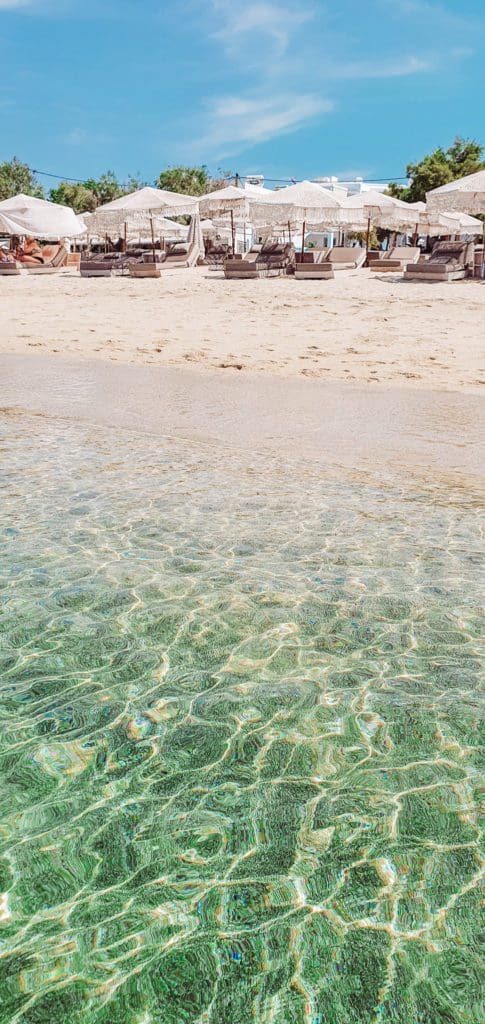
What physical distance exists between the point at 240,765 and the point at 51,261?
24.4m

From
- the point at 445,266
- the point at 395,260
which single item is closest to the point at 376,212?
the point at 395,260

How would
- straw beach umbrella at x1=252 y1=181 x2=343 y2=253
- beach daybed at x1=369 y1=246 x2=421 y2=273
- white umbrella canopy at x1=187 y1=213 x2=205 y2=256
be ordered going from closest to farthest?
beach daybed at x1=369 y1=246 x2=421 y2=273 → straw beach umbrella at x1=252 y1=181 x2=343 y2=253 → white umbrella canopy at x1=187 y1=213 x2=205 y2=256

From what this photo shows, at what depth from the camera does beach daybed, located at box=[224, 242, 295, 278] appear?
20.1m

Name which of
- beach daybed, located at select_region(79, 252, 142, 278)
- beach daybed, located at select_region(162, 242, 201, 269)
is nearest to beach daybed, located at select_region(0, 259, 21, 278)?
Result: beach daybed, located at select_region(79, 252, 142, 278)

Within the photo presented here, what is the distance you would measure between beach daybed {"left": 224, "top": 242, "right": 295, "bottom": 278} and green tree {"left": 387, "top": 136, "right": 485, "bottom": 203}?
23.3m

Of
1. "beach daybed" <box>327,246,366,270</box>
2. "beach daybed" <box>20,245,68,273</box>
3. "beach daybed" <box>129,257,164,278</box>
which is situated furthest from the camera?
"beach daybed" <box>20,245,68,273</box>

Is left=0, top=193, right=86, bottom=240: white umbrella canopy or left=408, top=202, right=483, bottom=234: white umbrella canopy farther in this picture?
left=408, top=202, right=483, bottom=234: white umbrella canopy

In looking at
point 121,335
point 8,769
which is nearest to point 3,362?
point 121,335

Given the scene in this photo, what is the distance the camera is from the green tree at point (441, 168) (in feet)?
141

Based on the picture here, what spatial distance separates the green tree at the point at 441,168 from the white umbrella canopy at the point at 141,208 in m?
23.9

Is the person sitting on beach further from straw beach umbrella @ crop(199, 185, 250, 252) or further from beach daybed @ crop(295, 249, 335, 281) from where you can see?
beach daybed @ crop(295, 249, 335, 281)

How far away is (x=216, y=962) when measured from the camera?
80.6 inches

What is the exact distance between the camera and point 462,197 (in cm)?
1905

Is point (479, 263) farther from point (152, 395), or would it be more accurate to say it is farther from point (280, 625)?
point (280, 625)
